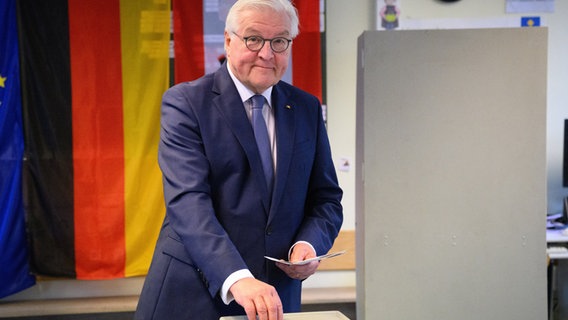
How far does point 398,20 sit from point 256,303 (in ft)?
11.1

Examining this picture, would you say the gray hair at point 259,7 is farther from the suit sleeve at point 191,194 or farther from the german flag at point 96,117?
the german flag at point 96,117

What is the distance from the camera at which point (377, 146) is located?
10.7ft

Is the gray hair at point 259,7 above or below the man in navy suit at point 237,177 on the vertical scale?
above

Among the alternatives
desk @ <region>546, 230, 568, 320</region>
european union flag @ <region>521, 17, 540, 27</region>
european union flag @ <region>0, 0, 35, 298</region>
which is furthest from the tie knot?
european union flag @ <region>521, 17, 540, 27</region>

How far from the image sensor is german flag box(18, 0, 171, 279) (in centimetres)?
398

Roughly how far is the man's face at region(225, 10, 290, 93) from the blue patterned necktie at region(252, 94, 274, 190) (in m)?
0.05

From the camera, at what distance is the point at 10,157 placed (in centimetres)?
395

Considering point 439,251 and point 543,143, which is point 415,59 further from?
point 439,251

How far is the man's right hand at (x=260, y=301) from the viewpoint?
117 cm

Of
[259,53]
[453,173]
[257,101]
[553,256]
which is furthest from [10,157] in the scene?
[553,256]

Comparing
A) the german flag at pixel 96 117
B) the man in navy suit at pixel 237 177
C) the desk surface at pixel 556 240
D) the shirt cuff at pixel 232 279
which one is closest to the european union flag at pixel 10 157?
the german flag at pixel 96 117

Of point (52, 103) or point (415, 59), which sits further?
point (52, 103)

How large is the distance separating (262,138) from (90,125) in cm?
273

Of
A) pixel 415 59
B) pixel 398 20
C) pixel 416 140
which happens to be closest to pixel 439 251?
pixel 416 140
